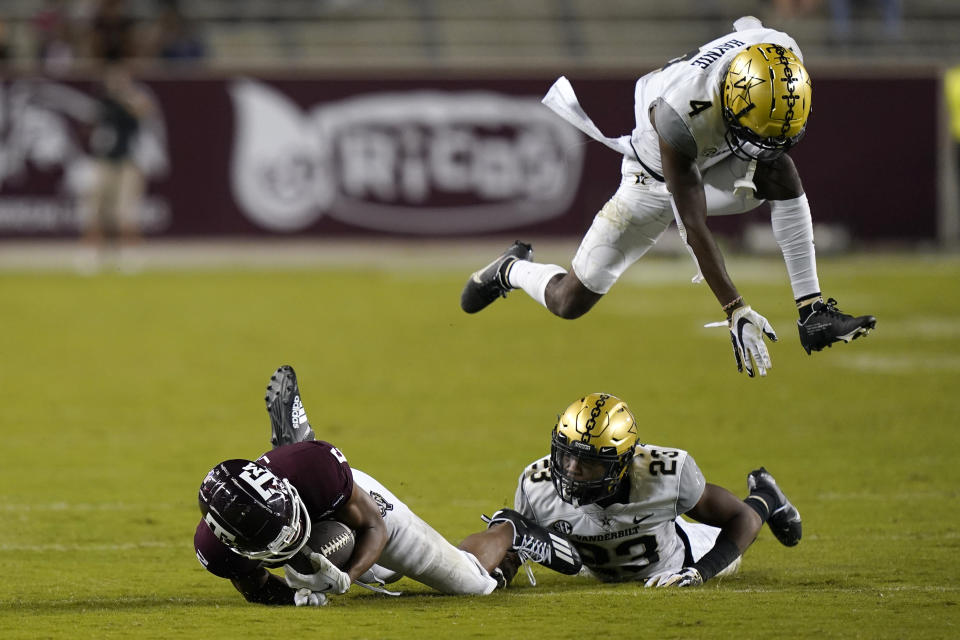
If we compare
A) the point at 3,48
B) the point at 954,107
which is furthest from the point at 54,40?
the point at 954,107

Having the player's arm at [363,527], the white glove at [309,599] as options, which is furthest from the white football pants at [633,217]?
the white glove at [309,599]

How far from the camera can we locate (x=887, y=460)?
985 centimetres

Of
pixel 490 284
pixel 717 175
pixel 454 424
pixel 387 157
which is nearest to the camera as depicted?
pixel 717 175

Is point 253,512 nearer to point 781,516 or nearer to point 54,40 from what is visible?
point 781,516

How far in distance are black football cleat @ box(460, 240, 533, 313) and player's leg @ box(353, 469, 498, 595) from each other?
1831 millimetres

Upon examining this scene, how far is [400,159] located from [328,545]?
1471 cm

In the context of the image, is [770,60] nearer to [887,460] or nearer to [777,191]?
[777,191]

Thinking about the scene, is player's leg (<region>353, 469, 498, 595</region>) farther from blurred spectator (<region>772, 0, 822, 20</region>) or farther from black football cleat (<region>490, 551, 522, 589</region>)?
blurred spectator (<region>772, 0, 822, 20</region>)

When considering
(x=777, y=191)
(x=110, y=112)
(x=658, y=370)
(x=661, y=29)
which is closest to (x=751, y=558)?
(x=777, y=191)

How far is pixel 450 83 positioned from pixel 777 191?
13626 mm

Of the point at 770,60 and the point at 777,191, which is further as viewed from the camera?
the point at 777,191

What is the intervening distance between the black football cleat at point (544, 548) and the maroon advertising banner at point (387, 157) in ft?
45.1

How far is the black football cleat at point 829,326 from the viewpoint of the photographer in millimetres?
6664

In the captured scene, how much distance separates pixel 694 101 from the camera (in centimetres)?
669
